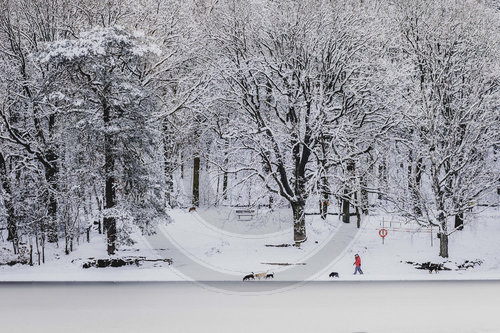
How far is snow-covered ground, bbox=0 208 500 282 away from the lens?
20.2m

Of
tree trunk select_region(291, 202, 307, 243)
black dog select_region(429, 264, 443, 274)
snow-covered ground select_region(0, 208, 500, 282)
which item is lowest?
black dog select_region(429, 264, 443, 274)

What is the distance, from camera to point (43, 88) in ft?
72.7

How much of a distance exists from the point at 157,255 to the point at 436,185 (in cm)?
1410

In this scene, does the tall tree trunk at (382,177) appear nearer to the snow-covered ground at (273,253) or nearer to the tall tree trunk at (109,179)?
the snow-covered ground at (273,253)

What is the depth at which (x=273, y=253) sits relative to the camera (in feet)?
78.9

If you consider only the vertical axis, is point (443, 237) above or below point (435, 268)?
above

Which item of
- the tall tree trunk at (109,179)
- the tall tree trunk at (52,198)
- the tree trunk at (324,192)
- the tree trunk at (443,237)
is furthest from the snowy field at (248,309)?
the tree trunk at (324,192)

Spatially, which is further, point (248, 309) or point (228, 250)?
point (228, 250)

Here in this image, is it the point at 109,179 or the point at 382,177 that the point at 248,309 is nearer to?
the point at 109,179

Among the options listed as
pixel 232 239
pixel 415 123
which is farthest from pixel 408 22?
pixel 232 239

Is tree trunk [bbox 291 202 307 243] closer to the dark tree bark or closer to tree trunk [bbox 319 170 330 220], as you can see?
tree trunk [bbox 319 170 330 220]

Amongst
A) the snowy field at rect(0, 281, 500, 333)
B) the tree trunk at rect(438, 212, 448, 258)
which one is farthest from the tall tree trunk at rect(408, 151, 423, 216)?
the snowy field at rect(0, 281, 500, 333)

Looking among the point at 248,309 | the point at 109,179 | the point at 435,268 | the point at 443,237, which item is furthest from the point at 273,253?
the point at 248,309

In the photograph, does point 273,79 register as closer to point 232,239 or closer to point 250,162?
point 250,162
